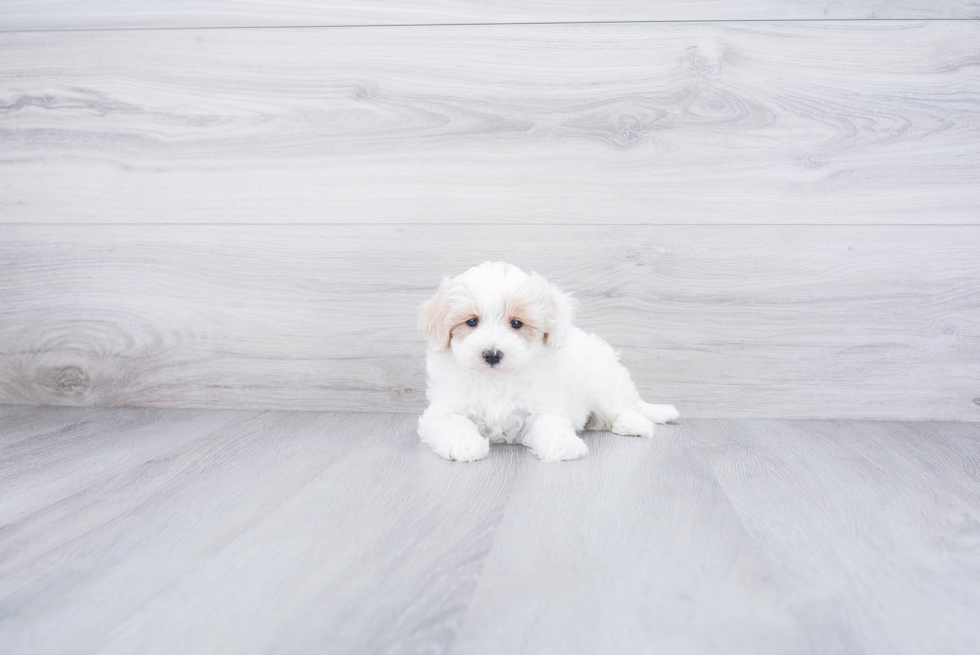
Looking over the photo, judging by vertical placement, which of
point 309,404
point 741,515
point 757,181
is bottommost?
point 309,404

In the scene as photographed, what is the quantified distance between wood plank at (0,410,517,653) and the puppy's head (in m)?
0.23

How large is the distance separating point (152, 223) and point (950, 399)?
2.23 metres

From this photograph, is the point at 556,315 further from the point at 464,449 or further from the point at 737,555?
the point at 737,555

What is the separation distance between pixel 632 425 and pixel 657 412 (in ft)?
0.50

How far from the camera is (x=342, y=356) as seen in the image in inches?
73.6

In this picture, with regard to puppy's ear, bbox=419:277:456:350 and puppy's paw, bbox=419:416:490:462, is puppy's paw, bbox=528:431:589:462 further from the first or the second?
puppy's ear, bbox=419:277:456:350

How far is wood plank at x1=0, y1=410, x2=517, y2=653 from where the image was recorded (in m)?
0.70

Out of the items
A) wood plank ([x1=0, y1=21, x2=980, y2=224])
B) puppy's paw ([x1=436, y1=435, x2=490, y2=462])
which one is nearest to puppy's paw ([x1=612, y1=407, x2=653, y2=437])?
puppy's paw ([x1=436, y1=435, x2=490, y2=462])

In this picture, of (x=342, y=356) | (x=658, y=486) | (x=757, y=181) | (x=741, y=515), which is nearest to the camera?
(x=741, y=515)

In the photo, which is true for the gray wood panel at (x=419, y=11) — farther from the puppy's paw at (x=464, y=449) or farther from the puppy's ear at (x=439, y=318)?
the puppy's paw at (x=464, y=449)

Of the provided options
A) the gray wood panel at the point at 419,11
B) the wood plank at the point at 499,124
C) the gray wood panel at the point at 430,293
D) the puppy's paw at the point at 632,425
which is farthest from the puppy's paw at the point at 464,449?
the gray wood panel at the point at 419,11

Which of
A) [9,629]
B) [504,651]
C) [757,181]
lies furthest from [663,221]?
[9,629]

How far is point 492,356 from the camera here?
4.63 ft

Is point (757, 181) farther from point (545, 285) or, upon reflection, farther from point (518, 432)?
point (518, 432)
